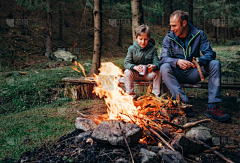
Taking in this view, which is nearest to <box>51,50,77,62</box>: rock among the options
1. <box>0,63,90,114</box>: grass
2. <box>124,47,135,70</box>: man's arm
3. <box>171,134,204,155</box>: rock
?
<box>0,63,90,114</box>: grass

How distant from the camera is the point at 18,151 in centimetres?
262

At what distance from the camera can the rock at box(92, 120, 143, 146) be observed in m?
2.28

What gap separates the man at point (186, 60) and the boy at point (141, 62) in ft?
0.85

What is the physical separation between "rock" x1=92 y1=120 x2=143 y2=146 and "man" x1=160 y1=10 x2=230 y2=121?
1.58 metres

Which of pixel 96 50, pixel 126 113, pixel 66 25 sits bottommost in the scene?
pixel 126 113

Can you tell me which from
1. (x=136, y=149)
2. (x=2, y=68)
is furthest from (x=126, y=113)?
(x=2, y=68)

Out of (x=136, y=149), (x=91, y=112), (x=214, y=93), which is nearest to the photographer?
(x=136, y=149)

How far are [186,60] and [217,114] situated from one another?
1249 millimetres

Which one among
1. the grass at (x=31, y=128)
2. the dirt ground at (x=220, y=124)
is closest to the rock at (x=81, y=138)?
the grass at (x=31, y=128)

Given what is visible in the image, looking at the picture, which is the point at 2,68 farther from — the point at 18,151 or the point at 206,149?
the point at 206,149

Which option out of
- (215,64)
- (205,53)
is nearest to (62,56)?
(205,53)

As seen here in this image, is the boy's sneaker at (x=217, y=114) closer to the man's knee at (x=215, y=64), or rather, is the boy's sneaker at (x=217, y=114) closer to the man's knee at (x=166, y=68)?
the man's knee at (x=215, y=64)

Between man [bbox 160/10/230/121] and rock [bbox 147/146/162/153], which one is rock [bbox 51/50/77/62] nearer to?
man [bbox 160/10/230/121]

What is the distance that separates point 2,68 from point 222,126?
10697 mm
